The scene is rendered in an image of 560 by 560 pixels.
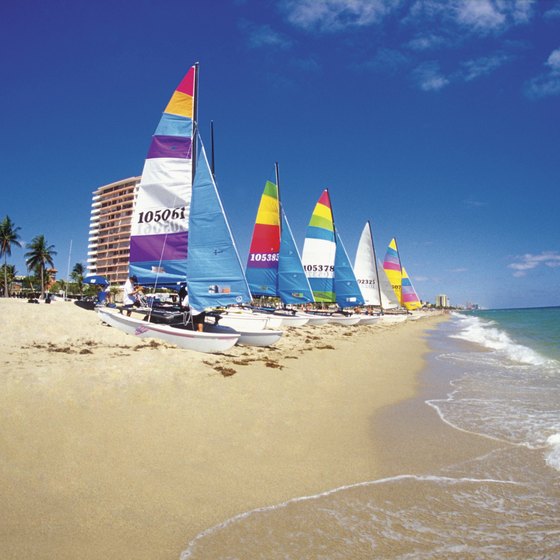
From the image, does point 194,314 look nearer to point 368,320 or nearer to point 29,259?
point 368,320

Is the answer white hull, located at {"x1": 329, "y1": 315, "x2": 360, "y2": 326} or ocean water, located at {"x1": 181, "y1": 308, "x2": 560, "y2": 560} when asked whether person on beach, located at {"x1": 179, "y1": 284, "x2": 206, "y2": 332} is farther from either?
white hull, located at {"x1": 329, "y1": 315, "x2": 360, "y2": 326}

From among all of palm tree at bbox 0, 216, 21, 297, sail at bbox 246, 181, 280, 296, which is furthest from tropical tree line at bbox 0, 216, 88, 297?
sail at bbox 246, 181, 280, 296

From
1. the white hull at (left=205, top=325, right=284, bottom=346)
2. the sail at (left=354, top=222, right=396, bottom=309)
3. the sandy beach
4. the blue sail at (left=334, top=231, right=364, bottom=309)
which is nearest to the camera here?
the sandy beach

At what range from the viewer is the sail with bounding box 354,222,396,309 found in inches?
1831

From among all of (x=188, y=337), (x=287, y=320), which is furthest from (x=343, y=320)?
(x=188, y=337)

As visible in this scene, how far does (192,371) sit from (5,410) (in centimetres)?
425

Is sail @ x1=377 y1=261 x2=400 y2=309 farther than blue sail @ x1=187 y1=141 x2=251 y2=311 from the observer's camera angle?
Yes

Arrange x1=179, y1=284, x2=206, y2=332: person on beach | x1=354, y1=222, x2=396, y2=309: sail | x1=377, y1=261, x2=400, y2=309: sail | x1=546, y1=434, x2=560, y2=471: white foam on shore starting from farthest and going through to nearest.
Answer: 1. x1=377, y1=261, x2=400, y2=309: sail
2. x1=354, y1=222, x2=396, y2=309: sail
3. x1=179, y1=284, x2=206, y2=332: person on beach
4. x1=546, y1=434, x2=560, y2=471: white foam on shore

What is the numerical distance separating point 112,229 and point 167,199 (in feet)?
374

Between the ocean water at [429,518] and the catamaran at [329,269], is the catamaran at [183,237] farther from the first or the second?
the catamaran at [329,269]

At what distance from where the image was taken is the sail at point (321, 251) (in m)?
37.4

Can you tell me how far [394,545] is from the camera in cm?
324

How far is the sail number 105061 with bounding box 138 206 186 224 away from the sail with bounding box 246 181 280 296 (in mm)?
15100

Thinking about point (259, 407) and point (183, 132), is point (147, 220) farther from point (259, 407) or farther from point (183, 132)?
point (259, 407)
